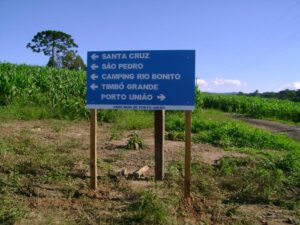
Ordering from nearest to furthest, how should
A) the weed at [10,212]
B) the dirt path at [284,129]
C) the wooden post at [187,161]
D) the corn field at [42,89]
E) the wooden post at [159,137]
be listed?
the weed at [10,212] → the wooden post at [187,161] → the wooden post at [159,137] → the corn field at [42,89] → the dirt path at [284,129]

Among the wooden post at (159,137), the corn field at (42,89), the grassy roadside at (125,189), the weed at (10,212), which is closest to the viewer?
the weed at (10,212)

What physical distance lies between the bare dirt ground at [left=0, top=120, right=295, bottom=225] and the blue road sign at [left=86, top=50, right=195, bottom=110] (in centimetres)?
120

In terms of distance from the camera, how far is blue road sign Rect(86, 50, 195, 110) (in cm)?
570

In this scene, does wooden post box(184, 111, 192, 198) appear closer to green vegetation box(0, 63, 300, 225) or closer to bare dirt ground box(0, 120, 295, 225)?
green vegetation box(0, 63, 300, 225)

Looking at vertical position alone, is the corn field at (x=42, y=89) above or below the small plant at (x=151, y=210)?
above

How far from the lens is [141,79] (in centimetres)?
585

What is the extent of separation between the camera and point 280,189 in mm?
6348

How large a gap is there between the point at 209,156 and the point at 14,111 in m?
8.05

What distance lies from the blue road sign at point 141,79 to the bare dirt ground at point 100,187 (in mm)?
1201

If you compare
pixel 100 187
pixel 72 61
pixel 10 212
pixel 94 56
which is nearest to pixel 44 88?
pixel 94 56

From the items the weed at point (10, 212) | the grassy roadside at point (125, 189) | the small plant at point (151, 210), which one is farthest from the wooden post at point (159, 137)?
the weed at point (10, 212)

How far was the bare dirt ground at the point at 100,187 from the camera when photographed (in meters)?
5.05

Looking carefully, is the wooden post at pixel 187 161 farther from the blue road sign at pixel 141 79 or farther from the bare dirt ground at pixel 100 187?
the bare dirt ground at pixel 100 187

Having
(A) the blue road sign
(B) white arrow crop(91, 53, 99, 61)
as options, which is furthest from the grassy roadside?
(B) white arrow crop(91, 53, 99, 61)
